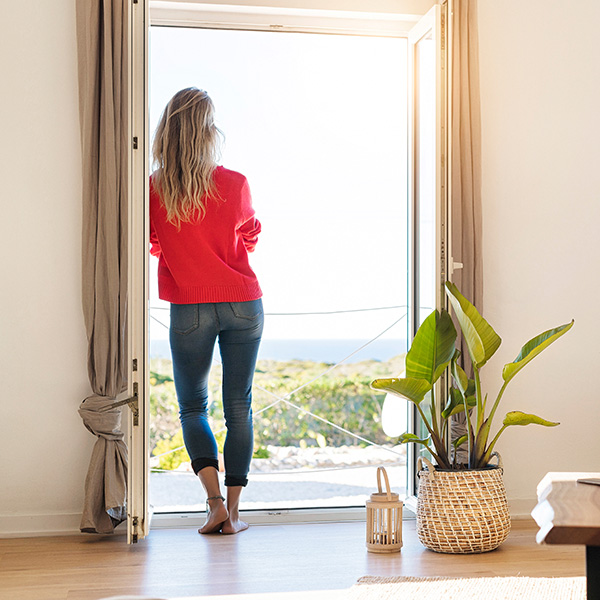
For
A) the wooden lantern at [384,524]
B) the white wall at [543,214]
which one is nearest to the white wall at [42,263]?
the wooden lantern at [384,524]

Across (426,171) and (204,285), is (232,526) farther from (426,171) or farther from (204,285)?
(426,171)

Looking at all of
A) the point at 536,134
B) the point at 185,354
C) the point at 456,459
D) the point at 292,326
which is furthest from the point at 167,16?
the point at 292,326

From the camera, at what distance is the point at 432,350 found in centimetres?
284

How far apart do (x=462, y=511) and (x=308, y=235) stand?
690 centimetres

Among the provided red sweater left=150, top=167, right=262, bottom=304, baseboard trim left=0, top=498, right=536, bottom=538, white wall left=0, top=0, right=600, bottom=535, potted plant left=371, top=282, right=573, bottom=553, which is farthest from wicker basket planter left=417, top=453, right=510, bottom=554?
red sweater left=150, top=167, right=262, bottom=304

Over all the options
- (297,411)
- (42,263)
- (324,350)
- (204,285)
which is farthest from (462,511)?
(324,350)

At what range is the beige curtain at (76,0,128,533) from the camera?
3.06 m

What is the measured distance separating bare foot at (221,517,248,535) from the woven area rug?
2.61ft

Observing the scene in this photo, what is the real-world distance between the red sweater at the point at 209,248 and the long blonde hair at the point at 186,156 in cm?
4

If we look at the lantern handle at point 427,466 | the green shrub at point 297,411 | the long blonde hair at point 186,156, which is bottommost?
the green shrub at point 297,411

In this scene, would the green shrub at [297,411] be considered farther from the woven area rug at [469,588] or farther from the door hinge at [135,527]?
the woven area rug at [469,588]

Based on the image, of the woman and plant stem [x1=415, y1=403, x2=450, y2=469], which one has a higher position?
the woman

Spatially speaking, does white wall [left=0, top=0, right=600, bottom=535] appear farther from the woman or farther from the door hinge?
the door hinge

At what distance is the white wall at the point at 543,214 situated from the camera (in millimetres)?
3447
